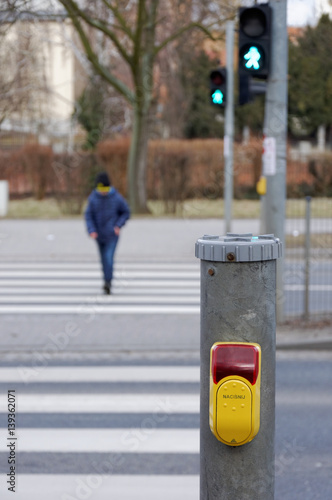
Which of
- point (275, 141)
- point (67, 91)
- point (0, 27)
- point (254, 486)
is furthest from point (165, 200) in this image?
point (67, 91)

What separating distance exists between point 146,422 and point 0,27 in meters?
13.8

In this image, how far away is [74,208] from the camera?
985 inches

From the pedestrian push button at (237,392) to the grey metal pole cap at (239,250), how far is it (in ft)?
0.81

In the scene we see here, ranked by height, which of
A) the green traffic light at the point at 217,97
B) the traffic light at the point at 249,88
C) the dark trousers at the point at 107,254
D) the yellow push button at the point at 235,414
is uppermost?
the green traffic light at the point at 217,97

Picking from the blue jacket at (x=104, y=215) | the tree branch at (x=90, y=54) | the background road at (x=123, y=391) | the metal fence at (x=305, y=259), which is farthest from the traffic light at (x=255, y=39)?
the tree branch at (x=90, y=54)

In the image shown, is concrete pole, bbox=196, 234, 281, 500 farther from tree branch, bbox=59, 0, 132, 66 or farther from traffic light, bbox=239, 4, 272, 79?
tree branch, bbox=59, 0, 132, 66

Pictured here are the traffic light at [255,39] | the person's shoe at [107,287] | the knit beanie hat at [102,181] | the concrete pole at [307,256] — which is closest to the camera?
the traffic light at [255,39]

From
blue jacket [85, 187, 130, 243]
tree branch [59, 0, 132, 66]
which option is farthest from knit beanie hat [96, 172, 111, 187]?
tree branch [59, 0, 132, 66]

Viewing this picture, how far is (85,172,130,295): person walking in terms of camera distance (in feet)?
36.6

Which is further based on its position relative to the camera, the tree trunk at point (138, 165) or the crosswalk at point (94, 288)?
the tree trunk at point (138, 165)

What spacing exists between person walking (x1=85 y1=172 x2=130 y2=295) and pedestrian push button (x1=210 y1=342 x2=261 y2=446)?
344 inches

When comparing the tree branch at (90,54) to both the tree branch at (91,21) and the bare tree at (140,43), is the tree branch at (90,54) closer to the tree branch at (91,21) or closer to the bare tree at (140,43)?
the bare tree at (140,43)

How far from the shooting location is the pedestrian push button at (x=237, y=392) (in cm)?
243

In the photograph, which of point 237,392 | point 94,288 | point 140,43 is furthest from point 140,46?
point 237,392
